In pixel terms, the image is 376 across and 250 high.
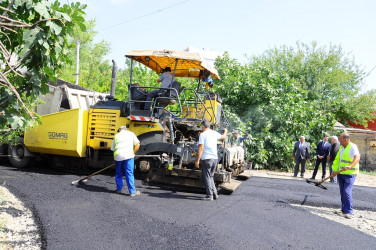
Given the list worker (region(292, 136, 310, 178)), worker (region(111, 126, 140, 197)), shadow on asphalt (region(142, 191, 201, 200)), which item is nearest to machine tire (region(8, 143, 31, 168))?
worker (region(111, 126, 140, 197))

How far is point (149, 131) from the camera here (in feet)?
23.5

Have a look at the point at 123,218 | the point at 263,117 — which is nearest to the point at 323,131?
the point at 263,117

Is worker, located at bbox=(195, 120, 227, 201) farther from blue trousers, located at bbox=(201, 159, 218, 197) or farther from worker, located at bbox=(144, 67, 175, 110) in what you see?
worker, located at bbox=(144, 67, 175, 110)

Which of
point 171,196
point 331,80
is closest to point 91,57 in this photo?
point 331,80

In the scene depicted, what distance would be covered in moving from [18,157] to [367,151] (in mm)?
14218

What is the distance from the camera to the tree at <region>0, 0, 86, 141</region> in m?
2.98

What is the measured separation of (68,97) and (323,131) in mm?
9229

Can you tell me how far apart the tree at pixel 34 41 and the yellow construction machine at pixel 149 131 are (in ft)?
11.2

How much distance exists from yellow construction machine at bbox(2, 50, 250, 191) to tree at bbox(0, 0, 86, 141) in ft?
11.2

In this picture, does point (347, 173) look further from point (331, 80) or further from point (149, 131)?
point (331, 80)

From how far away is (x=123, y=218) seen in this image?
4.61m

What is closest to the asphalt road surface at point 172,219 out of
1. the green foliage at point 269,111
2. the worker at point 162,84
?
the worker at point 162,84

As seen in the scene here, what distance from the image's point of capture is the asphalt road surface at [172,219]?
3.85 meters

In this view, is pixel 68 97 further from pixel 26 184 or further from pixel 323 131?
pixel 323 131
